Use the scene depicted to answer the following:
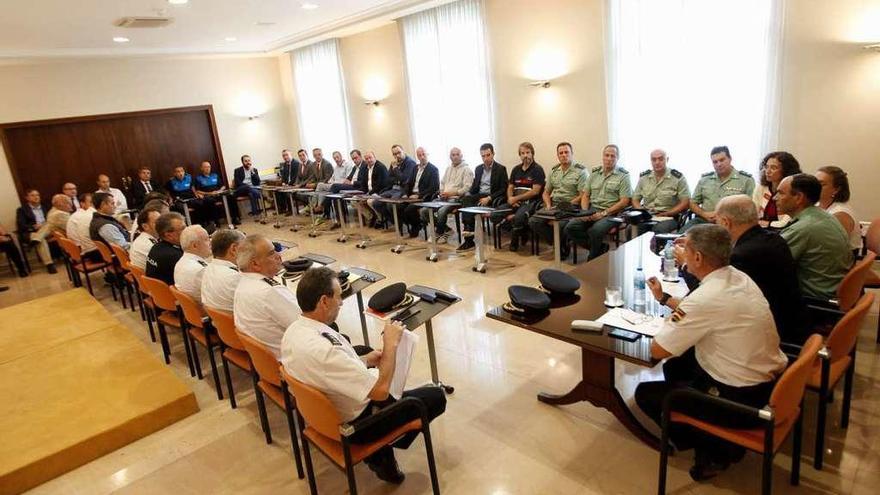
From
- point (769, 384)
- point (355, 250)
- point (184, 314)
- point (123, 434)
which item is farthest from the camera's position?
point (355, 250)

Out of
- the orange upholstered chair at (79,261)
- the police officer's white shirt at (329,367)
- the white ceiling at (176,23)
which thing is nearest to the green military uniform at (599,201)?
the white ceiling at (176,23)

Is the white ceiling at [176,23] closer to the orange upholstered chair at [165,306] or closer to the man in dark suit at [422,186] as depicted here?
the man in dark suit at [422,186]

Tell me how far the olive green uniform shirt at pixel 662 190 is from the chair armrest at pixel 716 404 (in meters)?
3.58

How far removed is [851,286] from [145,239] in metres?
4.95

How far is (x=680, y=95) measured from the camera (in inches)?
209

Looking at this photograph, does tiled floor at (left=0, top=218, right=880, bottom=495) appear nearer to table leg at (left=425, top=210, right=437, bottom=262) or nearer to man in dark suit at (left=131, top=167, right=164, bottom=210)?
table leg at (left=425, top=210, right=437, bottom=262)

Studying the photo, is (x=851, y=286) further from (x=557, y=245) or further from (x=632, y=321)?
(x=557, y=245)

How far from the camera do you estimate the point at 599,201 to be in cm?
570

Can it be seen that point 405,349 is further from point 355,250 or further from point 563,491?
point 355,250

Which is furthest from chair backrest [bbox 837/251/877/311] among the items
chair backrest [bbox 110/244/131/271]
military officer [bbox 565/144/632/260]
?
chair backrest [bbox 110/244/131/271]

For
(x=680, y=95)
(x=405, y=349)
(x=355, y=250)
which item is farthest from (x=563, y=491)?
(x=355, y=250)

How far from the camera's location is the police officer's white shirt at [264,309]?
2617 millimetres

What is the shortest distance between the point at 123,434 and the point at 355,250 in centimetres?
414

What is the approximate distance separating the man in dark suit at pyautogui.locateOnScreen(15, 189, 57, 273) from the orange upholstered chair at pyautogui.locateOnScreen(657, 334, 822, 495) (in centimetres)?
870
